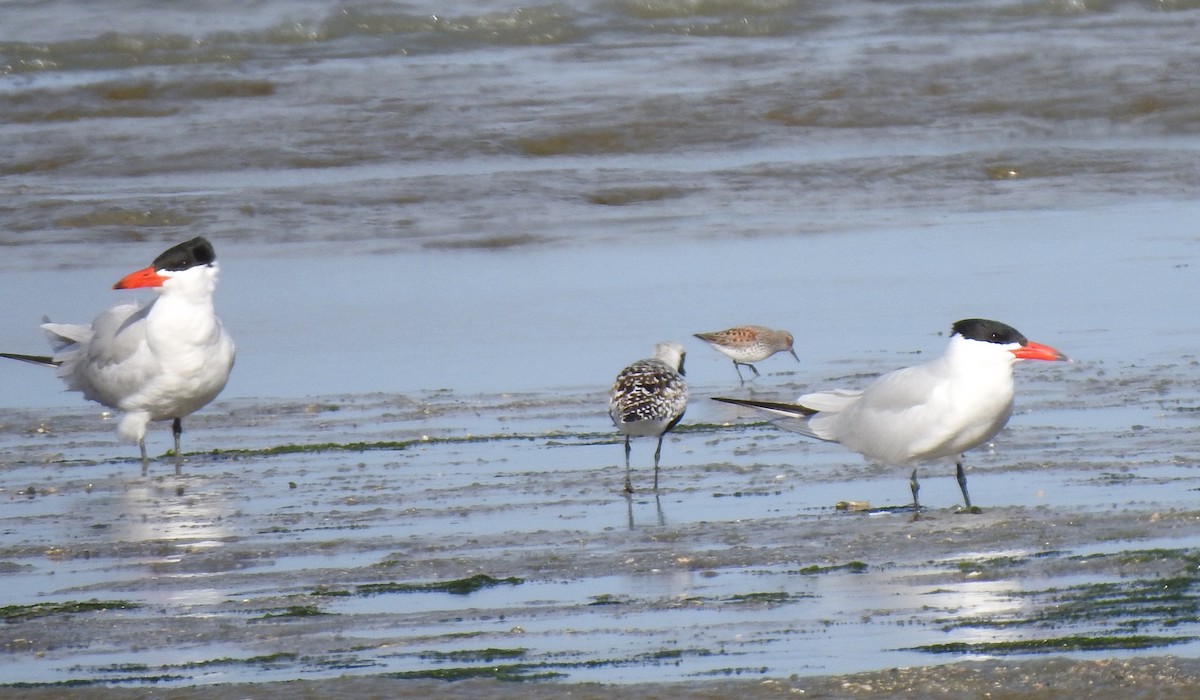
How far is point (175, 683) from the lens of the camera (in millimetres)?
4617

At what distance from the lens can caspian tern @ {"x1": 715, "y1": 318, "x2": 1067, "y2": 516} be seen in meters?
6.86

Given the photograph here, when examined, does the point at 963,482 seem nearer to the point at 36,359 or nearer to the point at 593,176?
the point at 36,359

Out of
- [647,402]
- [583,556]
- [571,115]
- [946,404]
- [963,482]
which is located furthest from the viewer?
[571,115]

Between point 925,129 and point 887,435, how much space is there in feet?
34.9

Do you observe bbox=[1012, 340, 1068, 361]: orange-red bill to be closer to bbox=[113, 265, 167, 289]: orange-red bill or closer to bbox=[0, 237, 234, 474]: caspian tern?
bbox=[0, 237, 234, 474]: caspian tern

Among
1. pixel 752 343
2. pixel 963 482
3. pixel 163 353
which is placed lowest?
pixel 752 343

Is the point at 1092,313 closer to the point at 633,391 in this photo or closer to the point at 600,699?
the point at 633,391

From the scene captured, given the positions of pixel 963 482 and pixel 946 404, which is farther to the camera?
pixel 946 404

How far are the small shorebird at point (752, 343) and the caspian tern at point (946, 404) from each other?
2.16m

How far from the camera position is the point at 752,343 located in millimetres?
9438

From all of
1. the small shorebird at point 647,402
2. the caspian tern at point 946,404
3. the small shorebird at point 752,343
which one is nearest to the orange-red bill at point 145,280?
the small shorebird at point 647,402

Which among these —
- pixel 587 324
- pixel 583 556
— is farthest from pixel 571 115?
pixel 583 556

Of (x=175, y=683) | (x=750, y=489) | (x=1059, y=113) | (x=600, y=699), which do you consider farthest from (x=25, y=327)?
(x=1059, y=113)

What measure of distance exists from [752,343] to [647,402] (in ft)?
6.88
